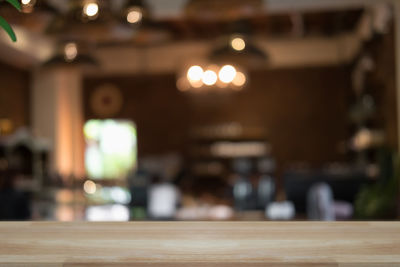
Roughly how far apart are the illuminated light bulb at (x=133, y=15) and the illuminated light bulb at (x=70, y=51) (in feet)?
6.53

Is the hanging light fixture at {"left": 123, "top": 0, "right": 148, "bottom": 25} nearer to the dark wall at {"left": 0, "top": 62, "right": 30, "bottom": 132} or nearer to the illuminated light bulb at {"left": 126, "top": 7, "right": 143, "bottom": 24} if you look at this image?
the illuminated light bulb at {"left": 126, "top": 7, "right": 143, "bottom": 24}

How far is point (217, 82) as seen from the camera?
12273 millimetres

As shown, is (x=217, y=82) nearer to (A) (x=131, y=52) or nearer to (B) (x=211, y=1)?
(A) (x=131, y=52)

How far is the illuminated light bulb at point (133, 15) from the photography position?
433cm

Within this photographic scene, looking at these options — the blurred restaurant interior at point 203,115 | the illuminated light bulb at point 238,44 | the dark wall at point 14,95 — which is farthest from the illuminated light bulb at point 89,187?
the illuminated light bulb at point 238,44

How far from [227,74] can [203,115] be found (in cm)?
338

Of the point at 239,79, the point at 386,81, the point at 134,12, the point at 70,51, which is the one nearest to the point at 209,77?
the point at 239,79

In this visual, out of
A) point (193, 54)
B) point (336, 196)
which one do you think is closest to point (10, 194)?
point (336, 196)

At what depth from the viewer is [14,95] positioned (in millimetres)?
13062

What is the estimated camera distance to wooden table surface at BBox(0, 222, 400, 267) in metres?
0.76

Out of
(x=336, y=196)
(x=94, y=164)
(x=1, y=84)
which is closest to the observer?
(x=336, y=196)

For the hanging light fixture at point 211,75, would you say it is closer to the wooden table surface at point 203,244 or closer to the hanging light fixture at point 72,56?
the hanging light fixture at point 72,56

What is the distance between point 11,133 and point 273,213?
6.74 metres

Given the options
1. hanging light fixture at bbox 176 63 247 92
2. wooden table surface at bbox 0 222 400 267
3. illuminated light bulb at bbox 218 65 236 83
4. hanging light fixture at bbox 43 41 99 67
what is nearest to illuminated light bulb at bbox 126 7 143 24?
hanging light fixture at bbox 43 41 99 67
